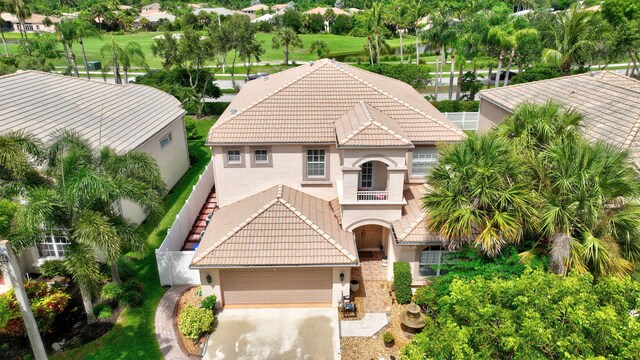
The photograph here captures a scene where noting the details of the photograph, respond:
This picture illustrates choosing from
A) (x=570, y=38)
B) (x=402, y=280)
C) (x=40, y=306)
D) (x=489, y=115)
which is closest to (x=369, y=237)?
(x=402, y=280)

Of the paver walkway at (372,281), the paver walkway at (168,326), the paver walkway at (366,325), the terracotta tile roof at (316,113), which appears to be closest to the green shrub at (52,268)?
Answer: the paver walkway at (168,326)

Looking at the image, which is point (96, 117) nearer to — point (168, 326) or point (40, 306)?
point (40, 306)

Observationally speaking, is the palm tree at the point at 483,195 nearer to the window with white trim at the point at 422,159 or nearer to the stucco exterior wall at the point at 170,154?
the window with white trim at the point at 422,159

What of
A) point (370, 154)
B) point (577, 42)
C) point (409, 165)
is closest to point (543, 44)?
point (577, 42)

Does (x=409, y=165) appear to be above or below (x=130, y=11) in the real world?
below

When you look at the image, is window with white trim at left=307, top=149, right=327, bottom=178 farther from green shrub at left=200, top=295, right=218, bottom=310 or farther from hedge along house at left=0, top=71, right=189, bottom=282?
hedge along house at left=0, top=71, right=189, bottom=282

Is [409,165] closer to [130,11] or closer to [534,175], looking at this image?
[534,175]
